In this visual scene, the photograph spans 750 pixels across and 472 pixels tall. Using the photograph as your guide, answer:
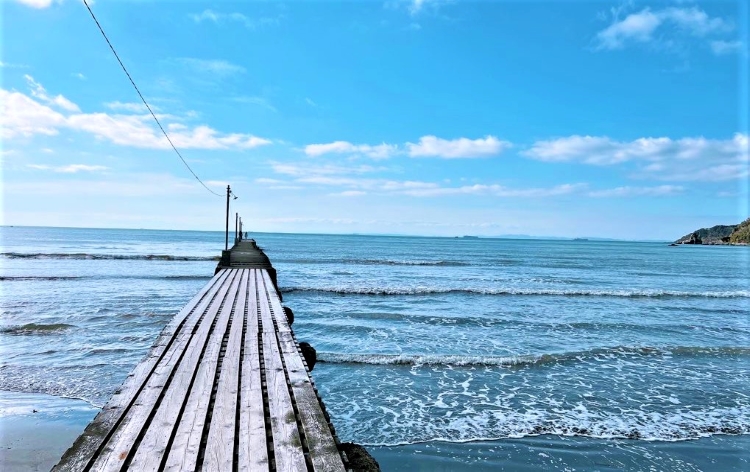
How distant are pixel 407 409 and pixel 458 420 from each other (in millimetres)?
940

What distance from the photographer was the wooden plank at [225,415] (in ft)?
10.6

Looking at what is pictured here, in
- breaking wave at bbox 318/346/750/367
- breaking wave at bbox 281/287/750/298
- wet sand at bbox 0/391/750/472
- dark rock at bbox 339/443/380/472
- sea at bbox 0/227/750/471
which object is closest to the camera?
dark rock at bbox 339/443/380/472

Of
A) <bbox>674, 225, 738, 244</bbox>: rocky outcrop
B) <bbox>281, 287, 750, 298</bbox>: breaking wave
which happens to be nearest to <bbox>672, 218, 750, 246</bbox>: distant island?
<bbox>674, 225, 738, 244</bbox>: rocky outcrop

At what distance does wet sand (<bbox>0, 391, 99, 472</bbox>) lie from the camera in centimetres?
581

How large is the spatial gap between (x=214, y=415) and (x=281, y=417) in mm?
631

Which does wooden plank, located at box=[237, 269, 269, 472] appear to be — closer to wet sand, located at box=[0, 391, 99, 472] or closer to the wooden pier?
the wooden pier

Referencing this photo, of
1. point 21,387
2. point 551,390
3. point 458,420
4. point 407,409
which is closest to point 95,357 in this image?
point 21,387

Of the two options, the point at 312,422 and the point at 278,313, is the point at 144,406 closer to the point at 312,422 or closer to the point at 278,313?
the point at 312,422

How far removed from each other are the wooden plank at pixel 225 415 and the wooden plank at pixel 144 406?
0.50 metres

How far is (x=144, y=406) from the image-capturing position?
4156 mm

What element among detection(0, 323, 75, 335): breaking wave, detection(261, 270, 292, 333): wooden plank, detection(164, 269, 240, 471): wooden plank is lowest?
detection(0, 323, 75, 335): breaking wave

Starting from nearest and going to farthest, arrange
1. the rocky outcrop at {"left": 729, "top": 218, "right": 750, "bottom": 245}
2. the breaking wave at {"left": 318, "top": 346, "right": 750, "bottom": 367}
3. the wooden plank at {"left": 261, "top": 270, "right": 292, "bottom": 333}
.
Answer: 1. the wooden plank at {"left": 261, "top": 270, "right": 292, "bottom": 333}
2. the breaking wave at {"left": 318, "top": 346, "right": 750, "bottom": 367}
3. the rocky outcrop at {"left": 729, "top": 218, "right": 750, "bottom": 245}

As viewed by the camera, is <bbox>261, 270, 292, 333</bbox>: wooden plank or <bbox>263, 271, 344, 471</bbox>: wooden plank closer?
<bbox>263, 271, 344, 471</bbox>: wooden plank

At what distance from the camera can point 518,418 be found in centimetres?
767
